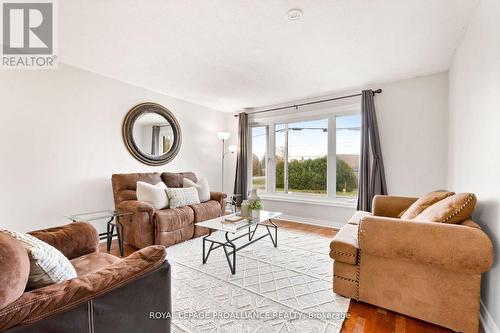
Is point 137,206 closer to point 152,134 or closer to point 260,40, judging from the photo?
point 152,134

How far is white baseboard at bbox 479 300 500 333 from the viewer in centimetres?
137

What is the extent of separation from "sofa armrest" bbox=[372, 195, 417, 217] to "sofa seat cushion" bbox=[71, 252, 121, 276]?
2725mm

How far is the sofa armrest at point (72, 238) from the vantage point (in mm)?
1431

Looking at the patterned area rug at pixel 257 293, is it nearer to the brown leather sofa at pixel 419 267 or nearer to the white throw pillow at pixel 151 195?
the brown leather sofa at pixel 419 267

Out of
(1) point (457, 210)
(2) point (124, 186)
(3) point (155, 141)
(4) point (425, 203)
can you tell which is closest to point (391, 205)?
(4) point (425, 203)

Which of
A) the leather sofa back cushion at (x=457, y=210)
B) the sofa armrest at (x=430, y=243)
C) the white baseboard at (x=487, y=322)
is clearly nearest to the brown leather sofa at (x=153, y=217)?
the sofa armrest at (x=430, y=243)

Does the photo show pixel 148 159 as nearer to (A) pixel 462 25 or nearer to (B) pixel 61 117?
(B) pixel 61 117

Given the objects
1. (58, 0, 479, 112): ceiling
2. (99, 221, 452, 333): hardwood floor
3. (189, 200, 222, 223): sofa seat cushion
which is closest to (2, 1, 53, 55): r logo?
(58, 0, 479, 112): ceiling

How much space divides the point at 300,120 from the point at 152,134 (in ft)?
9.10

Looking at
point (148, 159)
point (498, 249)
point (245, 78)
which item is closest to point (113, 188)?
point (148, 159)

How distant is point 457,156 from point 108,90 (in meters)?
4.56

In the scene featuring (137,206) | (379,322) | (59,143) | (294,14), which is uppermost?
(294,14)

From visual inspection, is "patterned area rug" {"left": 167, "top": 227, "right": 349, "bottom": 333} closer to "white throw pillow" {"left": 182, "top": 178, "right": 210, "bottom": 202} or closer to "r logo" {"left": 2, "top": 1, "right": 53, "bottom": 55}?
"white throw pillow" {"left": 182, "top": 178, "right": 210, "bottom": 202}

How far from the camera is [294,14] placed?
1869 mm
